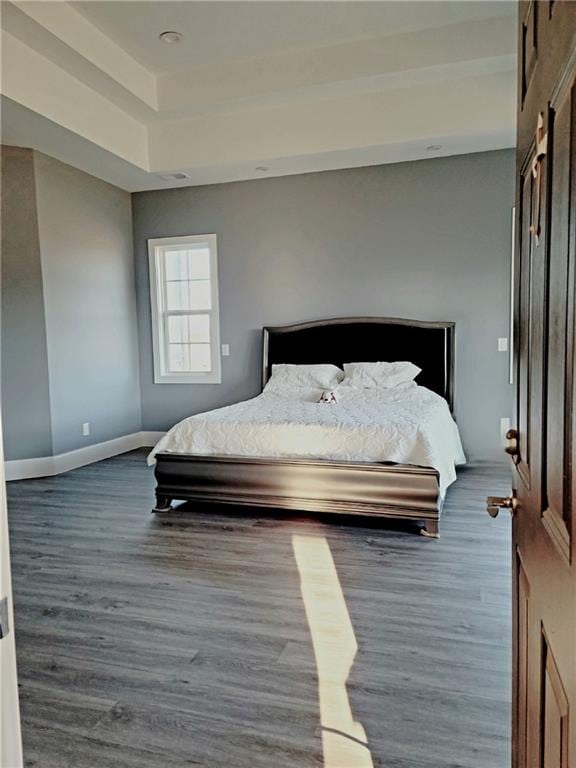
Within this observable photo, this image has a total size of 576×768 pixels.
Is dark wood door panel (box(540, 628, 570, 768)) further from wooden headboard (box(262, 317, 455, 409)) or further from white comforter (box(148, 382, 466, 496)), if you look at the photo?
wooden headboard (box(262, 317, 455, 409))

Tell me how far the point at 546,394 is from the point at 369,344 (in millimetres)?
4438

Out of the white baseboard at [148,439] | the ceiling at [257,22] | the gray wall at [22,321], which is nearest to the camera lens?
the ceiling at [257,22]

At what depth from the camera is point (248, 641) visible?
83.5 inches

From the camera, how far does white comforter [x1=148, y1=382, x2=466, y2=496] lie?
333cm

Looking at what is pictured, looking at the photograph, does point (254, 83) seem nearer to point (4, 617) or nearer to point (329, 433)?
point (329, 433)

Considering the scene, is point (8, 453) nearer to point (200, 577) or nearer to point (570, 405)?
point (200, 577)

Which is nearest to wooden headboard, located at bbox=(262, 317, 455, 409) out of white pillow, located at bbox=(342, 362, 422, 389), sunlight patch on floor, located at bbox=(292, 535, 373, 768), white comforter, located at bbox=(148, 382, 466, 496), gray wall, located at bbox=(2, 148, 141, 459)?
white pillow, located at bbox=(342, 362, 422, 389)

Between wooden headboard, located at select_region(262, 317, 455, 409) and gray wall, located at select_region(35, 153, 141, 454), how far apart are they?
1689mm

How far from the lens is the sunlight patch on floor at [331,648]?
155cm

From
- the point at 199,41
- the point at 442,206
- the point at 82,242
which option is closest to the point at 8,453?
the point at 82,242

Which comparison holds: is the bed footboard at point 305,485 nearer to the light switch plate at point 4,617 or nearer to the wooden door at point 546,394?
the wooden door at point 546,394

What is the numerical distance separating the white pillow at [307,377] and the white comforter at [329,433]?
2.52 ft

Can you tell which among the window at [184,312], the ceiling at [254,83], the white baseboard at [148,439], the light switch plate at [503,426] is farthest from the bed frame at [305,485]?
the ceiling at [254,83]

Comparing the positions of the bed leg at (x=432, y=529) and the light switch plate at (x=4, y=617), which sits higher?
the light switch plate at (x=4, y=617)
